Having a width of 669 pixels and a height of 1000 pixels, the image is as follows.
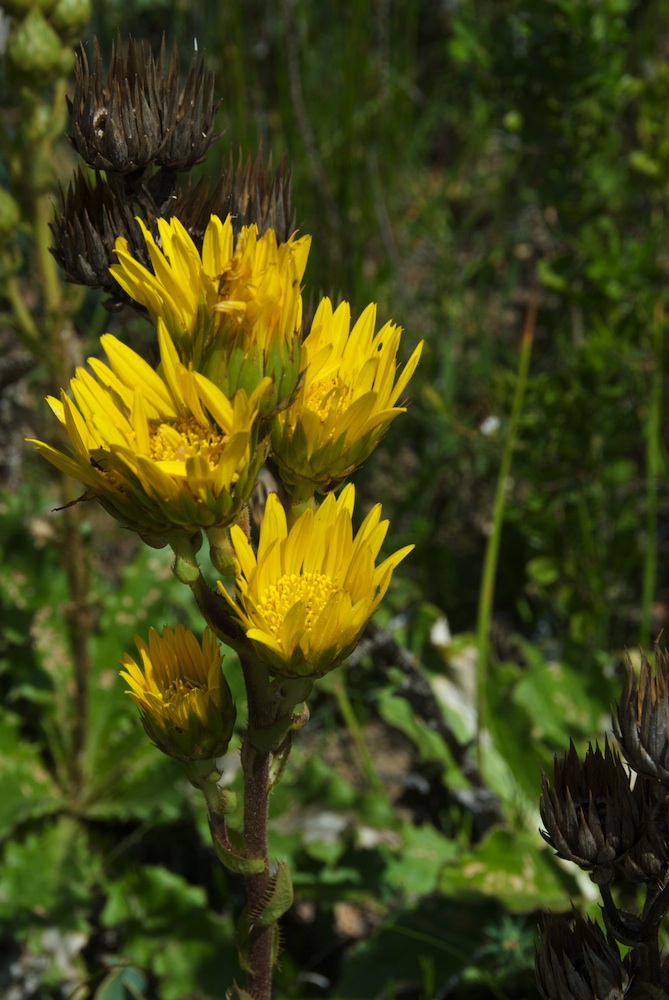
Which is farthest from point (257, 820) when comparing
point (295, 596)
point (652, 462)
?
point (652, 462)

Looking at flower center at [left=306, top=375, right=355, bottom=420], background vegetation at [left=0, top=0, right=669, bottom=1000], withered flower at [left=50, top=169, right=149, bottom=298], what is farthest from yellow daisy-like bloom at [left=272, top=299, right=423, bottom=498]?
background vegetation at [left=0, top=0, right=669, bottom=1000]

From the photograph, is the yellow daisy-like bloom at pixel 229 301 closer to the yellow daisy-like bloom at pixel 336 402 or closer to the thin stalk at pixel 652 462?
the yellow daisy-like bloom at pixel 336 402

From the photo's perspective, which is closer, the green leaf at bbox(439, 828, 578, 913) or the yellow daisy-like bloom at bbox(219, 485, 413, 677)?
the yellow daisy-like bloom at bbox(219, 485, 413, 677)

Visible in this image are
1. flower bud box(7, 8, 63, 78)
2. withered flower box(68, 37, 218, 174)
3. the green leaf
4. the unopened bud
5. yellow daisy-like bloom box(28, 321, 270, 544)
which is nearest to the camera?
yellow daisy-like bloom box(28, 321, 270, 544)

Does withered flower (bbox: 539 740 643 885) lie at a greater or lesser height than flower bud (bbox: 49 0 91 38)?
lesser

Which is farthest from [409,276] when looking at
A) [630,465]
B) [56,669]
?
[56,669]

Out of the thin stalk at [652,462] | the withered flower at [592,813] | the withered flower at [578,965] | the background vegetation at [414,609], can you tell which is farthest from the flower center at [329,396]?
the thin stalk at [652,462]

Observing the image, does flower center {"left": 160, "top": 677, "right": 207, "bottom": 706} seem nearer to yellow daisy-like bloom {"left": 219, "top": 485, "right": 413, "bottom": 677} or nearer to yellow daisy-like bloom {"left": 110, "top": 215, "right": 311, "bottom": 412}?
yellow daisy-like bloom {"left": 219, "top": 485, "right": 413, "bottom": 677}
